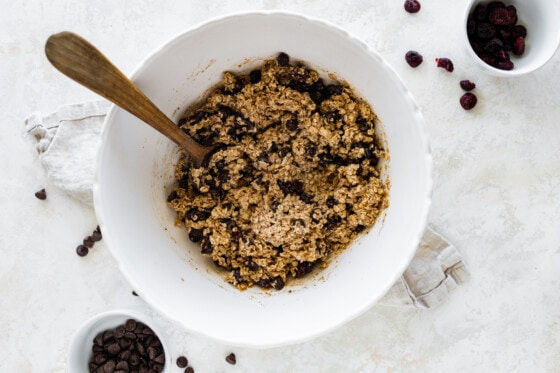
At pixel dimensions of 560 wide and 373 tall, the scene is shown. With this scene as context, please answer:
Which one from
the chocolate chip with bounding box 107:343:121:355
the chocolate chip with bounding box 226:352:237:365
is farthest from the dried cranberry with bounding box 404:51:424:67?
the chocolate chip with bounding box 107:343:121:355

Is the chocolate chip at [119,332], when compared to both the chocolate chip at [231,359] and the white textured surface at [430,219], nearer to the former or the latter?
the white textured surface at [430,219]

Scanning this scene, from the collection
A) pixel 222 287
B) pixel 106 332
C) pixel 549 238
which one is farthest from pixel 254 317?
pixel 549 238

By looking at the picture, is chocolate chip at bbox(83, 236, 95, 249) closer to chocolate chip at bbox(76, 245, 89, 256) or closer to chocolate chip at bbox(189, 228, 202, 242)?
chocolate chip at bbox(76, 245, 89, 256)

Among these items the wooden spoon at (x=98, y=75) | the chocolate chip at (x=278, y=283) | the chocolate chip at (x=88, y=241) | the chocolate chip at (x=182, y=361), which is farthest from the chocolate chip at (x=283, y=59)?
the chocolate chip at (x=182, y=361)

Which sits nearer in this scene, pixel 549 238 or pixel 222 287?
pixel 222 287

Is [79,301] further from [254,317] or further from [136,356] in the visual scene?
[254,317]
